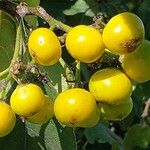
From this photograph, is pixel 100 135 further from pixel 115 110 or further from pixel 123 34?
pixel 123 34

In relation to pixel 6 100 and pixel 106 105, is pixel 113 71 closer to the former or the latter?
pixel 106 105

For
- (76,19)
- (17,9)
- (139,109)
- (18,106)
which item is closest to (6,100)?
(18,106)

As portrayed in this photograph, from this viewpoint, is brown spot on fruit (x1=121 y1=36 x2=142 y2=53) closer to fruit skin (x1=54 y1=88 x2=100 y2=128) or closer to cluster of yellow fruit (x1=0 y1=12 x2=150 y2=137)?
cluster of yellow fruit (x1=0 y1=12 x2=150 y2=137)

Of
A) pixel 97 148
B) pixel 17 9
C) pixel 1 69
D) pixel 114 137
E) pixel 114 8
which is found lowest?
pixel 97 148

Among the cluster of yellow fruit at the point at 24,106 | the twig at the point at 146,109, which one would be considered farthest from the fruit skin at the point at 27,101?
the twig at the point at 146,109

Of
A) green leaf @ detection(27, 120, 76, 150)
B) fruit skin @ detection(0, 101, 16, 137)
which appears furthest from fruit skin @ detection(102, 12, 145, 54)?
green leaf @ detection(27, 120, 76, 150)

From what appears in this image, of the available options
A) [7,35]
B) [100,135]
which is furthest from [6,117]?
[100,135]
